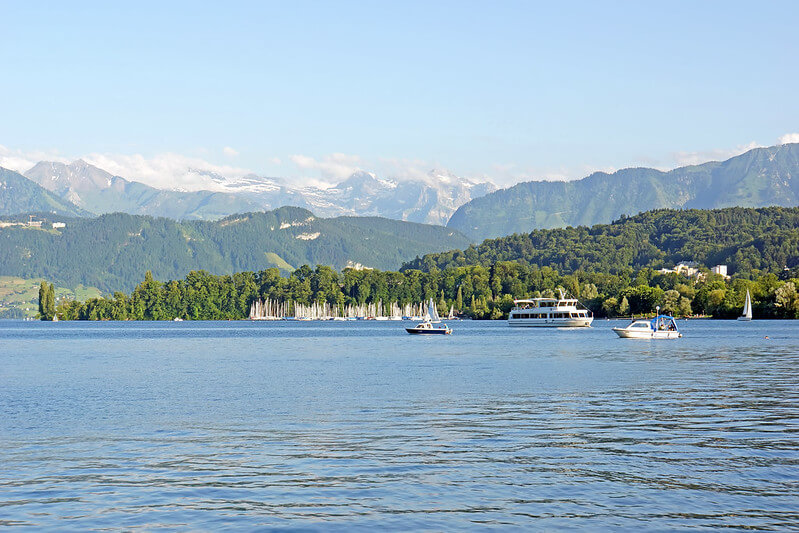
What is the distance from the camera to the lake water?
28.6 metres

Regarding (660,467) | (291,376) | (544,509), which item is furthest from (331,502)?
(291,376)

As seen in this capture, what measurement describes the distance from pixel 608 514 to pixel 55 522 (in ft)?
54.6

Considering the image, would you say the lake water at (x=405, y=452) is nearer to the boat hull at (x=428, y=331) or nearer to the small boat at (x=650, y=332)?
the small boat at (x=650, y=332)

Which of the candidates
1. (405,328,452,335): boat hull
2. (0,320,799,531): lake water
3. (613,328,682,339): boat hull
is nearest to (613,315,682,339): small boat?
(613,328,682,339): boat hull

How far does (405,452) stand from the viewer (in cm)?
3850

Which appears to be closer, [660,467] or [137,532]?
[137,532]

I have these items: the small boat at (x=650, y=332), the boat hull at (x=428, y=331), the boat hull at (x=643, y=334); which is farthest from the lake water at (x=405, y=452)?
the boat hull at (x=428, y=331)

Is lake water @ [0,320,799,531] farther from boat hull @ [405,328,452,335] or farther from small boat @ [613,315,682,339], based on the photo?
boat hull @ [405,328,452,335]

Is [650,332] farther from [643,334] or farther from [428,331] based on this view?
[428,331]

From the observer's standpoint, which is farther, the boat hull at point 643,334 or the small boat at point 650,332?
the boat hull at point 643,334

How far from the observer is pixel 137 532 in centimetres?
2666

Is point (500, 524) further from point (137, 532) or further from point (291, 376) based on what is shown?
point (291, 376)

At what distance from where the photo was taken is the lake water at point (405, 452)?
28.6 m

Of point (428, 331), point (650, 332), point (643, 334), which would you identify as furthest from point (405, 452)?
→ point (428, 331)
